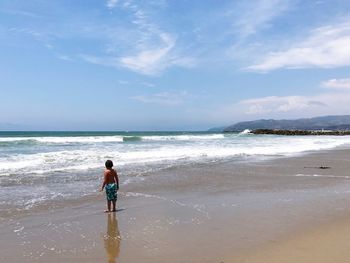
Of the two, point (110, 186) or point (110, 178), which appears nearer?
point (110, 186)

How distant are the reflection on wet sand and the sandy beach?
16mm

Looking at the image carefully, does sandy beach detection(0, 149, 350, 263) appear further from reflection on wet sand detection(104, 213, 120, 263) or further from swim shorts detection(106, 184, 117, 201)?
swim shorts detection(106, 184, 117, 201)

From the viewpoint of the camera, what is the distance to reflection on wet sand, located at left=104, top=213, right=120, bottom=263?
6.20m

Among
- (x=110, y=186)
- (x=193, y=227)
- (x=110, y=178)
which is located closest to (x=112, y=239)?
(x=193, y=227)

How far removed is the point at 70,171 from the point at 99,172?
126 centimetres

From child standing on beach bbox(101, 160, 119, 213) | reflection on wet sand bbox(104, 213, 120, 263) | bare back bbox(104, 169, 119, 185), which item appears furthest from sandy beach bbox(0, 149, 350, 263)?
bare back bbox(104, 169, 119, 185)

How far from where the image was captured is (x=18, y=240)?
7098 millimetres

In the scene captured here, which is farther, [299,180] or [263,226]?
[299,180]

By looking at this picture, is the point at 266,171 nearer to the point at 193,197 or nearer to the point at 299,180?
the point at 299,180

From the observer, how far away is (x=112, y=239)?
Answer: 7.09 metres

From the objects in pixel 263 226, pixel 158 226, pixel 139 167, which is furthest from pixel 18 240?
pixel 139 167

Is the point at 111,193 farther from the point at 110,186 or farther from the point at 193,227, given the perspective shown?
the point at 193,227

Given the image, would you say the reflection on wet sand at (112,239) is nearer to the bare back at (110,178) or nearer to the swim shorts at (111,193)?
the swim shorts at (111,193)

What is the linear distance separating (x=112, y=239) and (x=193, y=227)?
156cm
